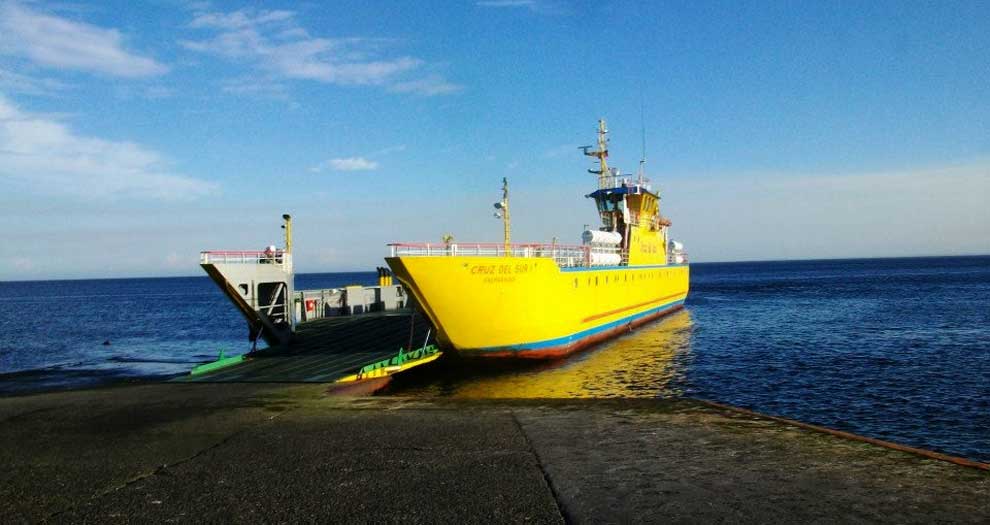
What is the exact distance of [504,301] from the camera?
22812 mm

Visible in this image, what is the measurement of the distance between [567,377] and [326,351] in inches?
374

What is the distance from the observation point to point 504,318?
75.8 ft

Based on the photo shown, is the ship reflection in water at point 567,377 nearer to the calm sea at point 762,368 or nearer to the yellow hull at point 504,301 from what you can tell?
the calm sea at point 762,368

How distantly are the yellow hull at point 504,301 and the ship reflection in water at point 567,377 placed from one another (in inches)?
32.9

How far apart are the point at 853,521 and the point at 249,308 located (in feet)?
74.0

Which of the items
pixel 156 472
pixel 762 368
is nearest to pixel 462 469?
pixel 156 472

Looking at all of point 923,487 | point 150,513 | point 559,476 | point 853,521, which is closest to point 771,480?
point 853,521

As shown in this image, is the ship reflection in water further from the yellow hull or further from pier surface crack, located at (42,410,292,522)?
pier surface crack, located at (42,410,292,522)

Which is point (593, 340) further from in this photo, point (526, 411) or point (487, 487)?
point (487, 487)

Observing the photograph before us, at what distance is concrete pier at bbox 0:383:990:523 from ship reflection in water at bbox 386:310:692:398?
6.35 metres

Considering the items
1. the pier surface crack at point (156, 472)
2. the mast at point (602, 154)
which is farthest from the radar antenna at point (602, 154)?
the pier surface crack at point (156, 472)

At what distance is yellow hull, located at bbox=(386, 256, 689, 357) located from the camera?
21075mm

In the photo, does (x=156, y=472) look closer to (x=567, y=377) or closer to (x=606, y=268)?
(x=567, y=377)

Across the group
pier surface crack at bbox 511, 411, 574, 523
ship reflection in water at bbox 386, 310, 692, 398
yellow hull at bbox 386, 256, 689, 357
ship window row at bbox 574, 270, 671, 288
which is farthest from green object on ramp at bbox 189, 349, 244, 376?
ship window row at bbox 574, 270, 671, 288
